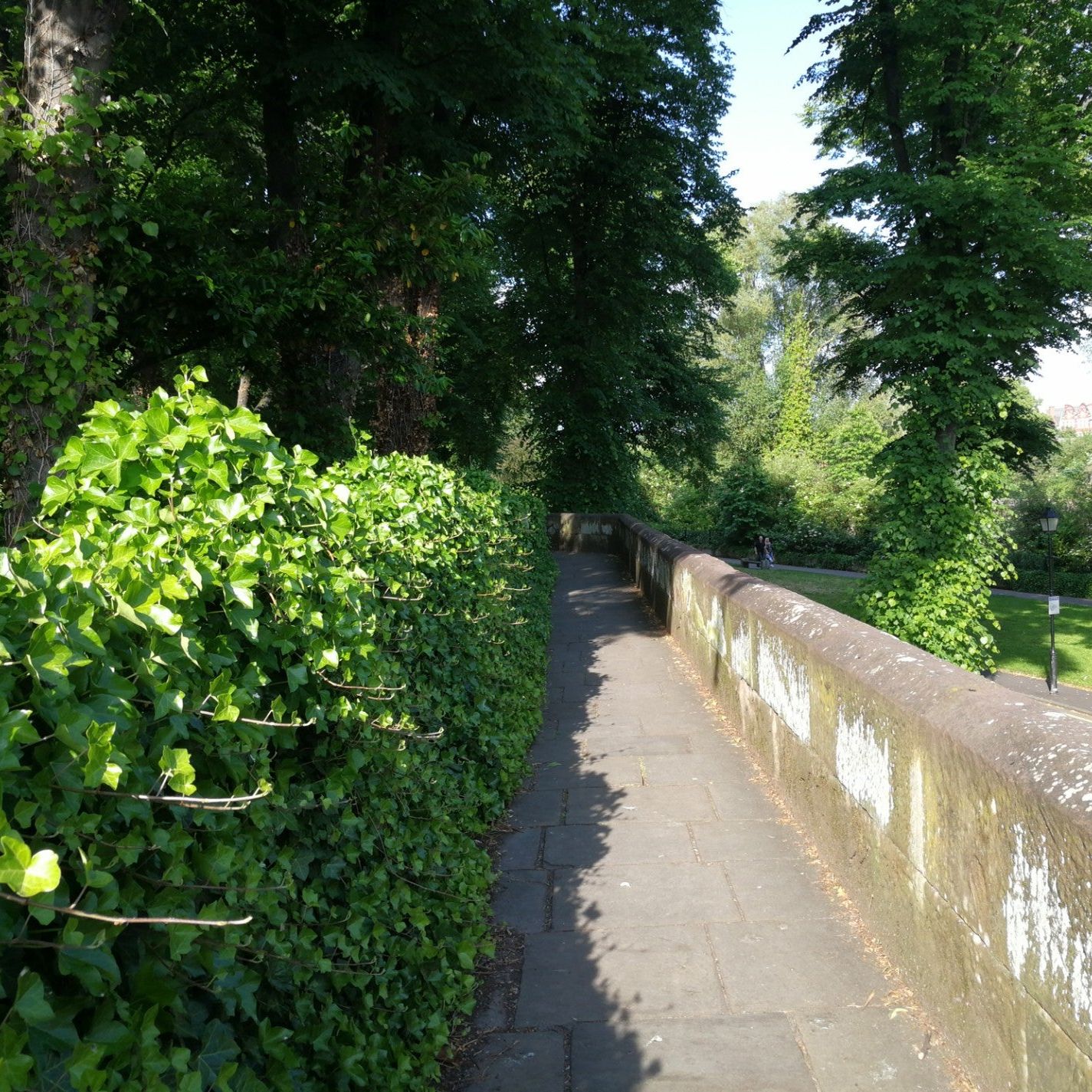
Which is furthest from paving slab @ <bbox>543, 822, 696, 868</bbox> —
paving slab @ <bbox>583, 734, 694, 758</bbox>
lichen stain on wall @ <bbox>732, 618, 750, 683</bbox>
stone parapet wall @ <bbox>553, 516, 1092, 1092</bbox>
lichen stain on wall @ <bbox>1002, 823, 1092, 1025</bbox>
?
lichen stain on wall @ <bbox>1002, 823, 1092, 1025</bbox>

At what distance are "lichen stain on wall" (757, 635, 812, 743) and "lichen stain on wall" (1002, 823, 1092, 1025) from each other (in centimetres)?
218

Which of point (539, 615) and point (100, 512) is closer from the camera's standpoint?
point (100, 512)

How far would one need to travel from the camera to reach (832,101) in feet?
65.5

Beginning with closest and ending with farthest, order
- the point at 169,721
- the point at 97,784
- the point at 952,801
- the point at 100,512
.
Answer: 1. the point at 97,784
2. the point at 169,721
3. the point at 100,512
4. the point at 952,801

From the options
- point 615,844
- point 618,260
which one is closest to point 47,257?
point 615,844

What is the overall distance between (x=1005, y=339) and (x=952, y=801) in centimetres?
1562

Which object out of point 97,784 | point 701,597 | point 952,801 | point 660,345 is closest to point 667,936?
point 952,801

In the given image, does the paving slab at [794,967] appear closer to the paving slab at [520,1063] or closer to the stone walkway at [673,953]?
the stone walkway at [673,953]

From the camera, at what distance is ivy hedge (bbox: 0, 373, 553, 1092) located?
1.34m

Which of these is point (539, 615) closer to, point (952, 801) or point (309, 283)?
point (309, 283)

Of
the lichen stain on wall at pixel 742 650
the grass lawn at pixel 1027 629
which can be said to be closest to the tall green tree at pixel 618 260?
the grass lawn at pixel 1027 629

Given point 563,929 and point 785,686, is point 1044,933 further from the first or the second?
point 785,686

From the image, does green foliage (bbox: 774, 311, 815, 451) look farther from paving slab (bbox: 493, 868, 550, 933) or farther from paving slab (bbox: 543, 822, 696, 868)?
paving slab (bbox: 493, 868, 550, 933)

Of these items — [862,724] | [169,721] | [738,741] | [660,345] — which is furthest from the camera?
[660,345]
